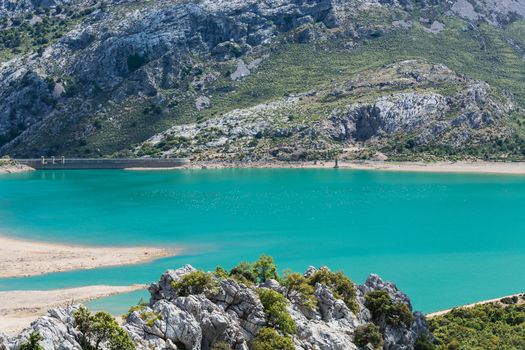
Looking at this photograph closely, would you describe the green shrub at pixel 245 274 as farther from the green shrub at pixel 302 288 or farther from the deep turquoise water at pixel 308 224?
the deep turquoise water at pixel 308 224

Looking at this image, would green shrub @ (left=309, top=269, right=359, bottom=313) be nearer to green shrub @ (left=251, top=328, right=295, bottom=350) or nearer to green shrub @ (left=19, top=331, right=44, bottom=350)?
green shrub @ (left=251, top=328, right=295, bottom=350)

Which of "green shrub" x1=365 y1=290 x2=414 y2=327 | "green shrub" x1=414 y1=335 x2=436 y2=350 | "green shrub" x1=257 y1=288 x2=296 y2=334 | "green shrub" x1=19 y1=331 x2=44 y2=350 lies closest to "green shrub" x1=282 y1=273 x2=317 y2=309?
"green shrub" x1=257 y1=288 x2=296 y2=334

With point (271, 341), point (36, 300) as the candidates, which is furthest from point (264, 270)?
point (36, 300)

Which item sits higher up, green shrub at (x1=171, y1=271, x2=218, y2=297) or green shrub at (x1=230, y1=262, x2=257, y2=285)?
green shrub at (x1=171, y1=271, x2=218, y2=297)

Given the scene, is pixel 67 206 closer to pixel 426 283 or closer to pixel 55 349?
pixel 426 283

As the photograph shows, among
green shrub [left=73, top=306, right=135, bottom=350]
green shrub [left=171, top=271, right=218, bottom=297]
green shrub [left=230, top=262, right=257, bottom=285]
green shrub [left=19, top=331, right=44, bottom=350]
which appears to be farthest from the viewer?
green shrub [left=230, top=262, right=257, bottom=285]

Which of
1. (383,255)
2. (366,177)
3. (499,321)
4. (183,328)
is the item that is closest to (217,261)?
(383,255)

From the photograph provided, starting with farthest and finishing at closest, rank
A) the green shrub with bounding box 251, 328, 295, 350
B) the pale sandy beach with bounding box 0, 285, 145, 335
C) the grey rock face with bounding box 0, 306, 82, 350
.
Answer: the pale sandy beach with bounding box 0, 285, 145, 335
the green shrub with bounding box 251, 328, 295, 350
the grey rock face with bounding box 0, 306, 82, 350

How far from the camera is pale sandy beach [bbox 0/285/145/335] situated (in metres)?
60.0

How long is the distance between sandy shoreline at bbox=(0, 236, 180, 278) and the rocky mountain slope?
35.7 meters

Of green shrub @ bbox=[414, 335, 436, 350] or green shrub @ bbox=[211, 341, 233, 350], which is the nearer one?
green shrub @ bbox=[211, 341, 233, 350]

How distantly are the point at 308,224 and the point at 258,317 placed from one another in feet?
229

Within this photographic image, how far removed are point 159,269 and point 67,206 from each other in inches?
2440

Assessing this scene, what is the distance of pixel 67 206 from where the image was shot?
136 metres
